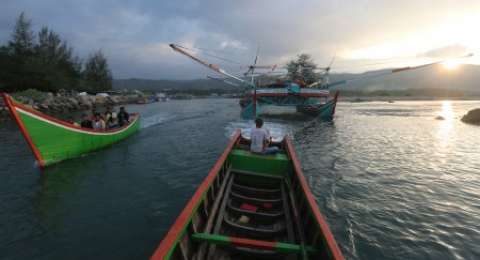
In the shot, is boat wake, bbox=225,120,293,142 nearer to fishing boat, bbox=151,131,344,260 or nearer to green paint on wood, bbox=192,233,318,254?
fishing boat, bbox=151,131,344,260

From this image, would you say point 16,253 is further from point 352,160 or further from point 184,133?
point 184,133

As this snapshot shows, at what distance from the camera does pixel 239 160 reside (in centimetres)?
862

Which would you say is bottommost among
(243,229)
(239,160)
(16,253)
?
(16,253)

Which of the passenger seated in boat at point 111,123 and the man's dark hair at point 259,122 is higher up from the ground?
the man's dark hair at point 259,122

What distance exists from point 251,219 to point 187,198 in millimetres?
3263

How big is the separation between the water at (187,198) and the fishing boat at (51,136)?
53 cm

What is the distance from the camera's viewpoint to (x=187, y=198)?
27.7ft

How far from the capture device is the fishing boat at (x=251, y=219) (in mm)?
4062

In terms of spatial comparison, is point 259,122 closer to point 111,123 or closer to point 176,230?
point 176,230

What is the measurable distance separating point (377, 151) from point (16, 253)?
16.6 m

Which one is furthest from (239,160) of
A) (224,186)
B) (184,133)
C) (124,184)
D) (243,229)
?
(184,133)

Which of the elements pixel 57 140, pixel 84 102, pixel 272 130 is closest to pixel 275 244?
pixel 57 140

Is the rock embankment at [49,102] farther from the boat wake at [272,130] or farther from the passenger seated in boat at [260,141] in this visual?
the passenger seated in boat at [260,141]

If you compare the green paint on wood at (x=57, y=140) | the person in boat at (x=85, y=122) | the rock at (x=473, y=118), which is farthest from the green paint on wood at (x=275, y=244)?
the rock at (x=473, y=118)
